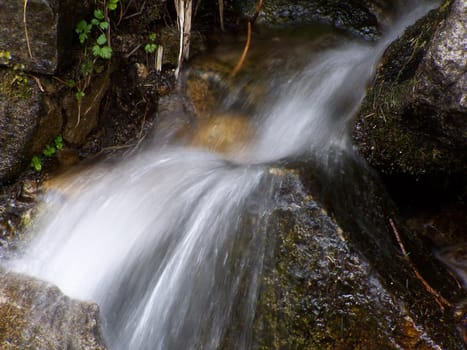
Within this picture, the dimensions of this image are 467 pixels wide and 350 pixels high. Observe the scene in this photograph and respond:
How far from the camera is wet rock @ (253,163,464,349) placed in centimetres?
225

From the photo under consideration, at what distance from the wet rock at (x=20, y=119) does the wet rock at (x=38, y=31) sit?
13 centimetres

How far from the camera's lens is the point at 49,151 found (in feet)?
11.6

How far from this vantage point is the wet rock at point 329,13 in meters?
4.23

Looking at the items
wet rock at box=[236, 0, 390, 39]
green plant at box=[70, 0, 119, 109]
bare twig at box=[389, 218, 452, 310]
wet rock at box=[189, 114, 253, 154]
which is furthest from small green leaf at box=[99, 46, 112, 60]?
bare twig at box=[389, 218, 452, 310]

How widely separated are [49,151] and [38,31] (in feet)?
2.75

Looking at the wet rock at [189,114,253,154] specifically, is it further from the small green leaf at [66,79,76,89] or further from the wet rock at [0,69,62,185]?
the wet rock at [0,69,62,185]

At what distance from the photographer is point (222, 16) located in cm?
418

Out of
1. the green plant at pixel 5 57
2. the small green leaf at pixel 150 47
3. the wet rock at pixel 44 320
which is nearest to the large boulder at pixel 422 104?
the small green leaf at pixel 150 47

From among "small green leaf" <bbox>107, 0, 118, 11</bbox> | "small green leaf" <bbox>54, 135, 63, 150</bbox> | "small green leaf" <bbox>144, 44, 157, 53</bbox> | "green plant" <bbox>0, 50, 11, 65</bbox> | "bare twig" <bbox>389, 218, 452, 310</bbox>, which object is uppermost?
"small green leaf" <bbox>107, 0, 118, 11</bbox>

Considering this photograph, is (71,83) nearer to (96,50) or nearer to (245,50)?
(96,50)

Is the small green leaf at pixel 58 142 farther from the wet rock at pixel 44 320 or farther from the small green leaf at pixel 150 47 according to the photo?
the wet rock at pixel 44 320

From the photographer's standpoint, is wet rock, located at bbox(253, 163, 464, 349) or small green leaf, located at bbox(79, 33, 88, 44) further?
small green leaf, located at bbox(79, 33, 88, 44)

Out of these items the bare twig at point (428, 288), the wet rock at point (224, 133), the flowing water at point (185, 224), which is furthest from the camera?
the wet rock at point (224, 133)

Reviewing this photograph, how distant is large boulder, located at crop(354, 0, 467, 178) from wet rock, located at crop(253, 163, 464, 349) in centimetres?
70
